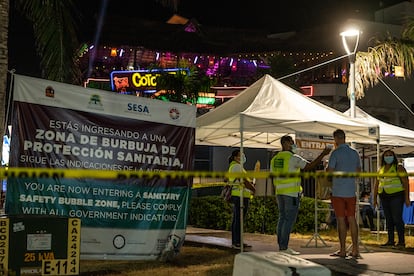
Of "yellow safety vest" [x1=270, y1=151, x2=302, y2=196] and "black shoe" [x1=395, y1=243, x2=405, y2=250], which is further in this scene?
"black shoe" [x1=395, y1=243, x2=405, y2=250]

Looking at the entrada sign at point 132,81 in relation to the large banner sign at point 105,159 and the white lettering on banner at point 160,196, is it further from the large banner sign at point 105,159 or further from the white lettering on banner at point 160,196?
the white lettering on banner at point 160,196

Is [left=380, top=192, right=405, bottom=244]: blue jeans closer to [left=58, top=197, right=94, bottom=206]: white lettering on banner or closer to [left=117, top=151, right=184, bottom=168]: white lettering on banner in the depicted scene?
[left=117, top=151, right=184, bottom=168]: white lettering on banner

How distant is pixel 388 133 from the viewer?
487 inches

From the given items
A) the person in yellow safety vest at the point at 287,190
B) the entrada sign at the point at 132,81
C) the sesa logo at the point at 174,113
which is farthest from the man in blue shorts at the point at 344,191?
the entrada sign at the point at 132,81

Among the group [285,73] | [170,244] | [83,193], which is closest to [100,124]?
[83,193]

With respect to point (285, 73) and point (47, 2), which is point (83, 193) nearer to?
point (47, 2)

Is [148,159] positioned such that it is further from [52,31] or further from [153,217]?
[52,31]

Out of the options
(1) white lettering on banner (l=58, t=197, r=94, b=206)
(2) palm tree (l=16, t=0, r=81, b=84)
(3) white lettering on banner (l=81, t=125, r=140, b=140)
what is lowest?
(1) white lettering on banner (l=58, t=197, r=94, b=206)

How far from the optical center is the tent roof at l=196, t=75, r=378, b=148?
9.54 metres

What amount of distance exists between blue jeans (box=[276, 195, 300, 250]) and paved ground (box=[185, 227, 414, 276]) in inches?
16.9

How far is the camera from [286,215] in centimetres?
889

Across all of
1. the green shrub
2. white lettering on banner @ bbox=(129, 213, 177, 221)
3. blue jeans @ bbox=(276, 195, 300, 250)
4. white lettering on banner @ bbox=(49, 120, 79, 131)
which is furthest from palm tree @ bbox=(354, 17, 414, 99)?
white lettering on banner @ bbox=(49, 120, 79, 131)

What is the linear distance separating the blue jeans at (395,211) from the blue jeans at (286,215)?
312 centimetres

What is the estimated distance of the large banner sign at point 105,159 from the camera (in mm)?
7734
